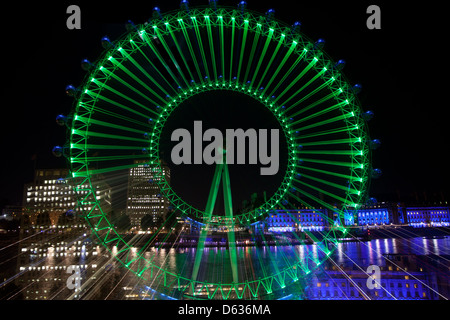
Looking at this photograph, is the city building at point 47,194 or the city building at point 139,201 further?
the city building at point 139,201

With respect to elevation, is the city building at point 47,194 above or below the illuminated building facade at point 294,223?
above

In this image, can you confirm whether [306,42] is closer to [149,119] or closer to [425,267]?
[149,119]

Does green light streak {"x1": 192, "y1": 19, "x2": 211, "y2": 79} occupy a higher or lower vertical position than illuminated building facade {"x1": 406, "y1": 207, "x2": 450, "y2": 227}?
higher

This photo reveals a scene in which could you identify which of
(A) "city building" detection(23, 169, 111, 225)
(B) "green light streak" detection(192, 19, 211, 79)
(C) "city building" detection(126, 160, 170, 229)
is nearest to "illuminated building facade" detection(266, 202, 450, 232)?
(C) "city building" detection(126, 160, 170, 229)

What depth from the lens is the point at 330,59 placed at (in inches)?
620

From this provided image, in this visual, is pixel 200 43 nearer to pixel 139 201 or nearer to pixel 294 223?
pixel 294 223

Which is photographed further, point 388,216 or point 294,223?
point 388,216

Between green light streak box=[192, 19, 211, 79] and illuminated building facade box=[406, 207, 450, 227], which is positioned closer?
green light streak box=[192, 19, 211, 79]

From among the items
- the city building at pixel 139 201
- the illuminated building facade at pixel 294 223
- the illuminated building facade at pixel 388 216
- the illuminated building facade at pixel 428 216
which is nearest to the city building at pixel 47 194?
the city building at pixel 139 201

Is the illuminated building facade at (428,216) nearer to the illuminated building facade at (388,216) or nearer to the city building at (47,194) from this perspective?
the illuminated building facade at (388,216)

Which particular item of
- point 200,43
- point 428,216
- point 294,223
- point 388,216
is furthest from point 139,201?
point 200,43

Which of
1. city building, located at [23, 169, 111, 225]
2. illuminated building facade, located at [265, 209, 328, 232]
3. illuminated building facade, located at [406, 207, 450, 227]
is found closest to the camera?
city building, located at [23, 169, 111, 225]

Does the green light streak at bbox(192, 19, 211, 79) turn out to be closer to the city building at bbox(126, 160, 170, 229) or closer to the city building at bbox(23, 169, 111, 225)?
the city building at bbox(23, 169, 111, 225)
